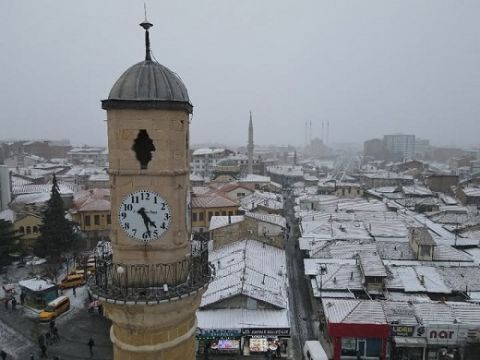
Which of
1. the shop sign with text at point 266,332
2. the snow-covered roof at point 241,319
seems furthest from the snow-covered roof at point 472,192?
the shop sign with text at point 266,332

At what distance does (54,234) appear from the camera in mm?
28875

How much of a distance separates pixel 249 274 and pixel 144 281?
652 inches

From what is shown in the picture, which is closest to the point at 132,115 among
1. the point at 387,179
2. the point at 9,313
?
the point at 9,313

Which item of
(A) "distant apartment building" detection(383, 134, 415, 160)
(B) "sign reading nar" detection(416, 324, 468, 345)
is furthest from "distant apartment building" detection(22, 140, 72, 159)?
(A) "distant apartment building" detection(383, 134, 415, 160)

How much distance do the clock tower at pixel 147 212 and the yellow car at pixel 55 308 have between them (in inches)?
710

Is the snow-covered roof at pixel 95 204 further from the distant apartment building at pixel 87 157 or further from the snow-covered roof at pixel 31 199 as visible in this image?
the distant apartment building at pixel 87 157

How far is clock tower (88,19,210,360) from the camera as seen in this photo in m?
5.68

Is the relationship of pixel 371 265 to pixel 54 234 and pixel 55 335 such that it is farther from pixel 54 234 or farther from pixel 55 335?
pixel 54 234

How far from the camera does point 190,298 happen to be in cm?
597

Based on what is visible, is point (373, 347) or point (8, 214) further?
point (8, 214)

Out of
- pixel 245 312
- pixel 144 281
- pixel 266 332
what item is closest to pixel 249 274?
pixel 245 312

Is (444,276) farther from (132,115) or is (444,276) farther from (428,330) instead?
(132,115)

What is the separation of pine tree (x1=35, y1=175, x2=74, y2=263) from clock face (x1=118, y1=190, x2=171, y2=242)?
25884 mm

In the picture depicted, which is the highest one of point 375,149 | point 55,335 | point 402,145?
point 402,145
